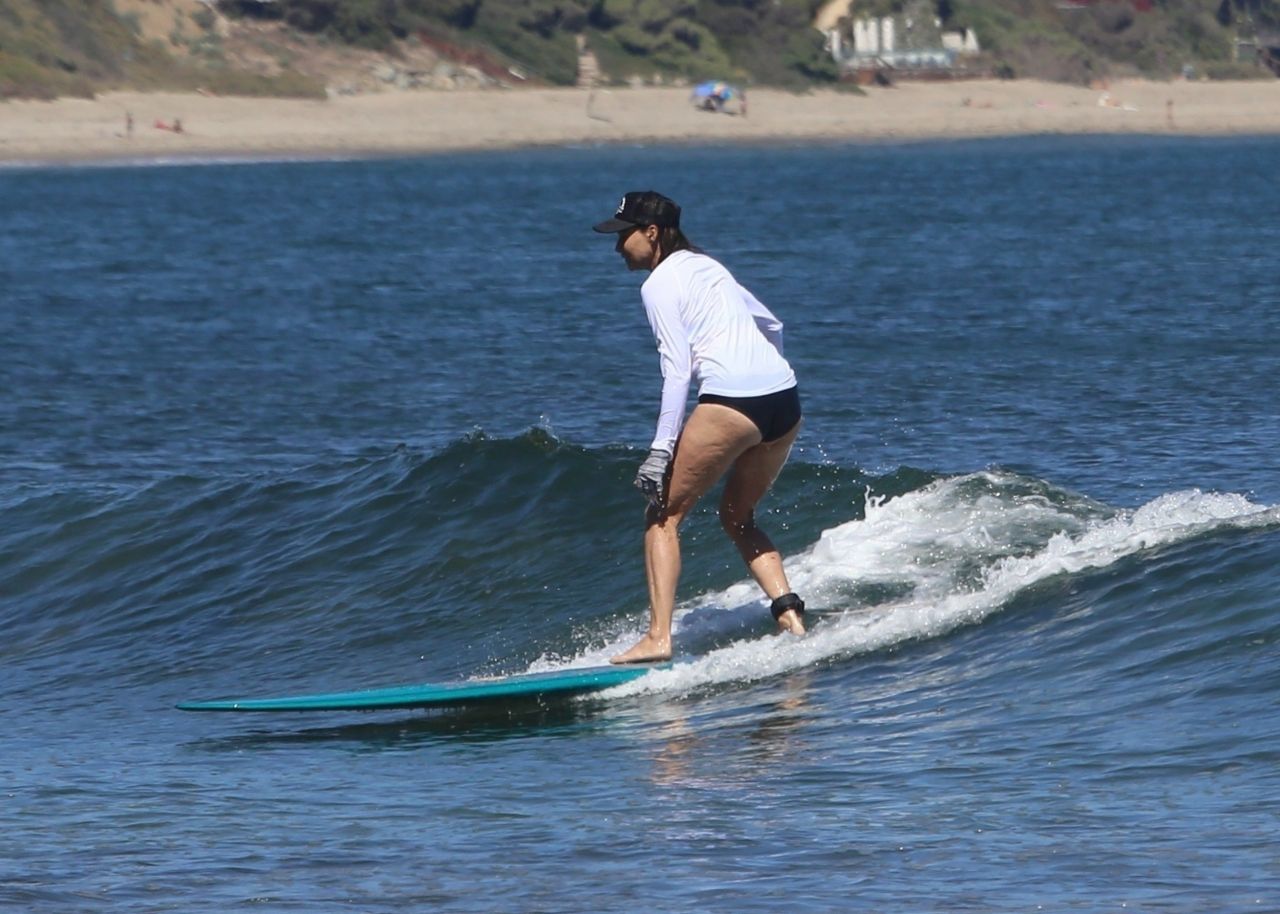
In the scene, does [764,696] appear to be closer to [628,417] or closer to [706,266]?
[706,266]

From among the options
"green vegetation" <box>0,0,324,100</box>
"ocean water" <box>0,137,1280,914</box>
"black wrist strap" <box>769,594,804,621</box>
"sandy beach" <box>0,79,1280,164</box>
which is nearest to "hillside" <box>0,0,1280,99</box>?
"green vegetation" <box>0,0,324,100</box>

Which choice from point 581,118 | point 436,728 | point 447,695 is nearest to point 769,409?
point 447,695

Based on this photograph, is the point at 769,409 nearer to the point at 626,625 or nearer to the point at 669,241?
the point at 669,241

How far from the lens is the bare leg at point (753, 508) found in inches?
293

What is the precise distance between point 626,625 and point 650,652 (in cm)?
128

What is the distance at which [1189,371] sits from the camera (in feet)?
55.7

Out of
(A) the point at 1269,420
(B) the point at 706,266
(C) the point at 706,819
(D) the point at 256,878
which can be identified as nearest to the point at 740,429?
(B) the point at 706,266

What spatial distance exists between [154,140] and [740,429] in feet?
209

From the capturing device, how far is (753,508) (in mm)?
7637

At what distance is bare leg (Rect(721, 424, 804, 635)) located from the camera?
745 centimetres

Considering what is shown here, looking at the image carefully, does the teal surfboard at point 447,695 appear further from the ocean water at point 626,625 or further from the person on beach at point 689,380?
the person on beach at point 689,380

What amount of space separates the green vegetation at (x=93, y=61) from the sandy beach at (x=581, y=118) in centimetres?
68

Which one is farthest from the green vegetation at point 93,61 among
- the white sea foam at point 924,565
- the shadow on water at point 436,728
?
the shadow on water at point 436,728

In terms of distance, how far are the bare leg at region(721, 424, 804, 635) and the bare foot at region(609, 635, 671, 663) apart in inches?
19.9
